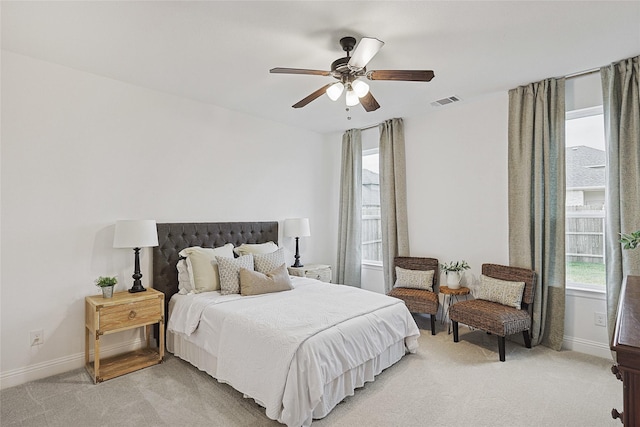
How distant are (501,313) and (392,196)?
2125 mm

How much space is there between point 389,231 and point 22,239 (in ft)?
13.4

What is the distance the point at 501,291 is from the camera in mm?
3496

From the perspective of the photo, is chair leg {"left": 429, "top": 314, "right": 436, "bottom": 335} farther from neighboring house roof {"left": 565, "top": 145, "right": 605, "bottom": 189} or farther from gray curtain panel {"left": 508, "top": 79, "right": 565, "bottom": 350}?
neighboring house roof {"left": 565, "top": 145, "right": 605, "bottom": 189}

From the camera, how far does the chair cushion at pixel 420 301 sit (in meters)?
3.88

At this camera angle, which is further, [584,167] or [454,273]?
[454,273]

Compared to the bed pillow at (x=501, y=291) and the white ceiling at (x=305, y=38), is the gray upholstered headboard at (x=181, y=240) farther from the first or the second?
the bed pillow at (x=501, y=291)

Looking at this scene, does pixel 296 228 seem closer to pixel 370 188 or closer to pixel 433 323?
pixel 370 188

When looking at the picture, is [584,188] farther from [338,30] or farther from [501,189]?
[338,30]

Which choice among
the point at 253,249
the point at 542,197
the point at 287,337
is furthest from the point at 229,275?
the point at 542,197

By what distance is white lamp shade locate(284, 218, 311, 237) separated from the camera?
4746mm

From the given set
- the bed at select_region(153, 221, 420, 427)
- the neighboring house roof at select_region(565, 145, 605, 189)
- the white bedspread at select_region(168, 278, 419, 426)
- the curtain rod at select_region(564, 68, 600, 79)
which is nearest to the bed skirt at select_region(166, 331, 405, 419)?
the bed at select_region(153, 221, 420, 427)

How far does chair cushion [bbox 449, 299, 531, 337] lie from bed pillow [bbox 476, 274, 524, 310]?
5 centimetres

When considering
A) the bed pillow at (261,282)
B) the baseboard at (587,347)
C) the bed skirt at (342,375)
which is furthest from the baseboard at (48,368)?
the baseboard at (587,347)

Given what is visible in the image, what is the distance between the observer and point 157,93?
3637mm
